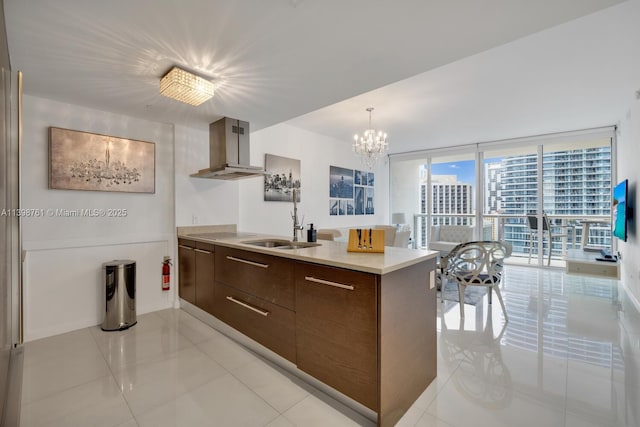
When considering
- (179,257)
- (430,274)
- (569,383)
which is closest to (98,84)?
(179,257)

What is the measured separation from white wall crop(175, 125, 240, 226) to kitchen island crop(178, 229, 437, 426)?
1496mm

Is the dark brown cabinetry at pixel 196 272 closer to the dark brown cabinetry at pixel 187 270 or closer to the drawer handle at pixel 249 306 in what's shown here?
the dark brown cabinetry at pixel 187 270

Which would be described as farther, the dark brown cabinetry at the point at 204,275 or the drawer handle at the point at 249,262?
the dark brown cabinetry at the point at 204,275

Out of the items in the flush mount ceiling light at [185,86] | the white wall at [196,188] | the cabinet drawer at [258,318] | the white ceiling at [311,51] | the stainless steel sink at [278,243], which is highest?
the white ceiling at [311,51]

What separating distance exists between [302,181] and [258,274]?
311cm

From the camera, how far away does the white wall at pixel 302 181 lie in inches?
171

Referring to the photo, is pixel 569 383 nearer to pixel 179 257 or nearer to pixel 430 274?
pixel 430 274

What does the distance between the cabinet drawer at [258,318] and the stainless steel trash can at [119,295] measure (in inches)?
36.4

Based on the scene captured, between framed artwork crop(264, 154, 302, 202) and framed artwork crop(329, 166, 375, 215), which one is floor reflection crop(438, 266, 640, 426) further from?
framed artwork crop(329, 166, 375, 215)

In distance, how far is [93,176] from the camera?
292 cm

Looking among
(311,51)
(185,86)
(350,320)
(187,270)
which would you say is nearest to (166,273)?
(187,270)

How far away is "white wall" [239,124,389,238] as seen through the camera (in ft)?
14.2

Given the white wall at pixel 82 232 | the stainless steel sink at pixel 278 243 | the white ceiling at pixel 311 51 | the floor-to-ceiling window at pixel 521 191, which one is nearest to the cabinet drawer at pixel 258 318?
the stainless steel sink at pixel 278 243

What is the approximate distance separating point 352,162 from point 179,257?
410 cm
